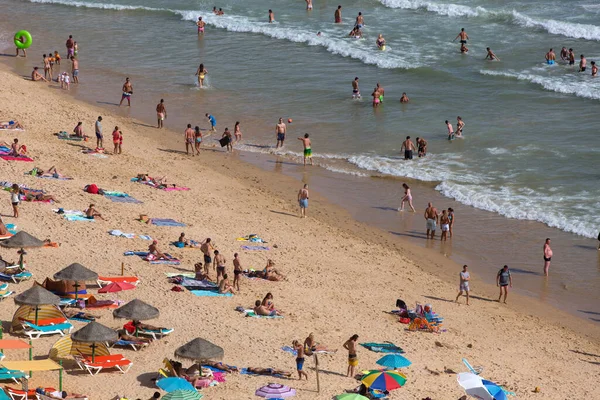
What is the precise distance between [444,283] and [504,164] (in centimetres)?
802

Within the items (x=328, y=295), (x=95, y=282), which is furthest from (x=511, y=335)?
(x=95, y=282)

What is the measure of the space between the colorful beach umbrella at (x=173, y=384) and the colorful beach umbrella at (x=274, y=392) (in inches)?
49.2

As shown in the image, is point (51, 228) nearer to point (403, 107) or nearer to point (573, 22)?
point (403, 107)

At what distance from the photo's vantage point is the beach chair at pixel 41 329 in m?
16.6

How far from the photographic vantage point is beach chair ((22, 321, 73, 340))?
16641 millimetres

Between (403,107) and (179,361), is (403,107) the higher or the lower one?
the higher one

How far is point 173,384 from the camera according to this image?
15055 mm

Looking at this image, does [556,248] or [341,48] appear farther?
[341,48]

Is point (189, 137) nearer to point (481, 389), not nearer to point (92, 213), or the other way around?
point (92, 213)

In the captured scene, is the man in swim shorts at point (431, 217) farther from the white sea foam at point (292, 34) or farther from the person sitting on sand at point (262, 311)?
the white sea foam at point (292, 34)

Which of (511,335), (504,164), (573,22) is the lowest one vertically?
(511,335)

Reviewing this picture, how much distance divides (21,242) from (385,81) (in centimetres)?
2115

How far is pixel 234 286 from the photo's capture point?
66.3 feet

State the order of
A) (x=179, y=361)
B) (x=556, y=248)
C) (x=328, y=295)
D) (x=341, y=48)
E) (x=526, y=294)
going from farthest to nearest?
(x=341, y=48) → (x=556, y=248) → (x=526, y=294) → (x=328, y=295) → (x=179, y=361)
